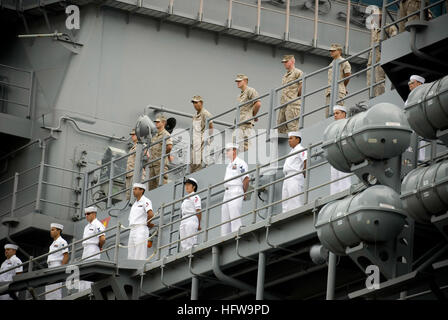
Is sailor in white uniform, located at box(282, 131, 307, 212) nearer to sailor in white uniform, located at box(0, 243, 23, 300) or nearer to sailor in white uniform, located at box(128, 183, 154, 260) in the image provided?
sailor in white uniform, located at box(128, 183, 154, 260)

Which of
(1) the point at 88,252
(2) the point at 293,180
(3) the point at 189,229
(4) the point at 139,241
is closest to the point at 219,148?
(4) the point at 139,241

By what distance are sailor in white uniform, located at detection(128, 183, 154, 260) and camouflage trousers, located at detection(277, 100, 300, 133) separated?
101 inches

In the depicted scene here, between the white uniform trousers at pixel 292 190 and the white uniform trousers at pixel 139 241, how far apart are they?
3.37 meters

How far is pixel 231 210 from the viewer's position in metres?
22.4

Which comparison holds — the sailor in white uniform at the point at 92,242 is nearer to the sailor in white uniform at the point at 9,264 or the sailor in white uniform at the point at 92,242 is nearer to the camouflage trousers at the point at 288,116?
the sailor in white uniform at the point at 9,264

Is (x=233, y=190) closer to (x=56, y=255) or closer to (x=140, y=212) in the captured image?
(x=140, y=212)

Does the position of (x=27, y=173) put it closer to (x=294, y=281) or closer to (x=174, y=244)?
(x=174, y=244)

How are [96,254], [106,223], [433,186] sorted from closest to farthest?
[433,186]
[96,254]
[106,223]

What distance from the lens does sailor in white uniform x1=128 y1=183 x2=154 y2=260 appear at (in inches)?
939

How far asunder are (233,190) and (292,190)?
5.14 ft

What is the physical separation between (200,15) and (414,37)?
1098 cm

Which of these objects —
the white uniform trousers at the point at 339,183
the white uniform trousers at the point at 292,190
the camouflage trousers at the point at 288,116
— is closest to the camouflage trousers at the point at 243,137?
the camouflage trousers at the point at 288,116
